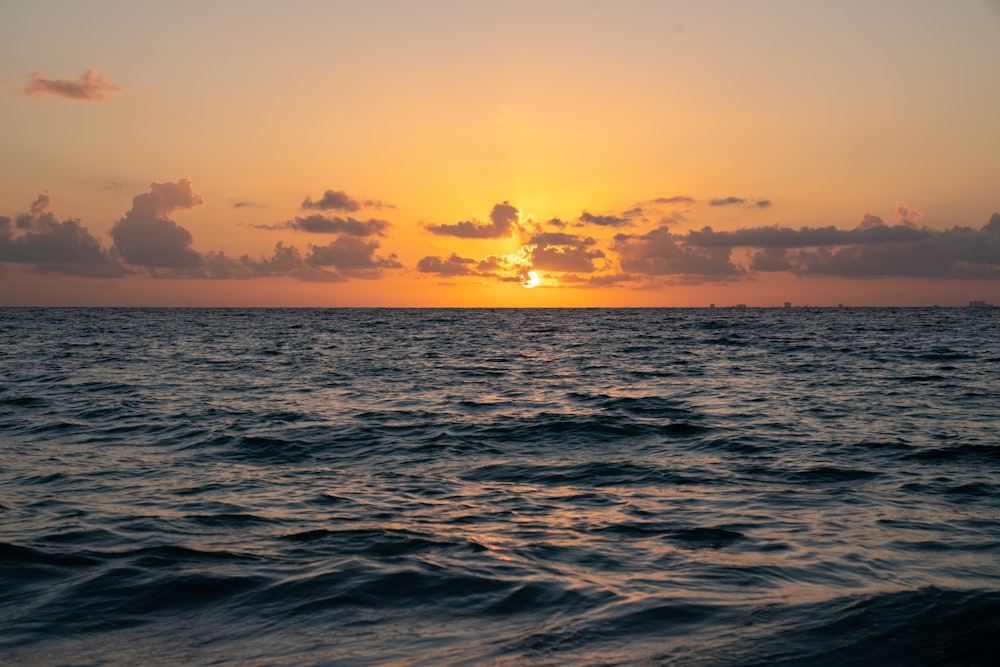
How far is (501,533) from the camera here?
1103cm

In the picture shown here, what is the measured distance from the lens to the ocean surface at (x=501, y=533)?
734 centimetres

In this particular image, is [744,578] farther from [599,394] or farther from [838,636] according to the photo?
[599,394]

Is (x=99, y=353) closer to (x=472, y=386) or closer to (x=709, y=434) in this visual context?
(x=472, y=386)

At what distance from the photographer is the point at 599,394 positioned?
30.0 meters

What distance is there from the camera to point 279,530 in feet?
36.5

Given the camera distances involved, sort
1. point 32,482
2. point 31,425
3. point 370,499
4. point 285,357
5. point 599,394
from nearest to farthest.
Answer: point 370,499, point 32,482, point 31,425, point 599,394, point 285,357

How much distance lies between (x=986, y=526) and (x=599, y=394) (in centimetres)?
1904

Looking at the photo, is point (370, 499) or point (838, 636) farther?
point (370, 499)

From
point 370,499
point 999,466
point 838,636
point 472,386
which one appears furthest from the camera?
point 472,386

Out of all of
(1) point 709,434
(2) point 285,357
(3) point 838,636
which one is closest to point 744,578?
(3) point 838,636

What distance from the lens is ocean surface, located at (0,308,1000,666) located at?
24.1ft

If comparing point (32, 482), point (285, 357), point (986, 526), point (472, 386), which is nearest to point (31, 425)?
point (32, 482)

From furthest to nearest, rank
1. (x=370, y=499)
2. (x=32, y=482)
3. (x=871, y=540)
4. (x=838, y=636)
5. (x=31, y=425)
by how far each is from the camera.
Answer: (x=31, y=425) → (x=32, y=482) → (x=370, y=499) → (x=871, y=540) → (x=838, y=636)

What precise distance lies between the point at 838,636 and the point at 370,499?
26.6 ft
